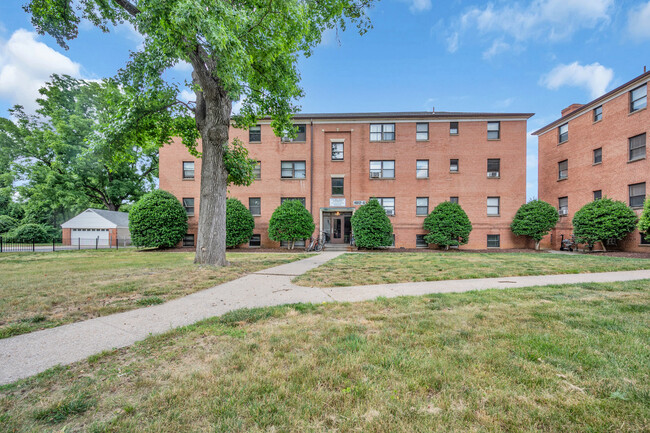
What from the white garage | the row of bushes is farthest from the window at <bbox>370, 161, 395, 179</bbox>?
the white garage

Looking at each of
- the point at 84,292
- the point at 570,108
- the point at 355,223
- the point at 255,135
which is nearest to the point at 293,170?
the point at 255,135

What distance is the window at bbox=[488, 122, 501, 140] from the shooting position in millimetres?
19969

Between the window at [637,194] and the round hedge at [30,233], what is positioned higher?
the window at [637,194]

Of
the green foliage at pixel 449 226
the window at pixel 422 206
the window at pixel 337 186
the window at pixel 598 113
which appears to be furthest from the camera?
the window at pixel 337 186

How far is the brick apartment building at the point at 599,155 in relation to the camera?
→ 53.7 feet

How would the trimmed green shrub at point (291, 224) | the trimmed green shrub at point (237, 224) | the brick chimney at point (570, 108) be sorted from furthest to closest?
1. the brick chimney at point (570, 108)
2. the trimmed green shrub at point (237, 224)
3. the trimmed green shrub at point (291, 224)

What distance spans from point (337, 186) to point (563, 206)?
706 inches

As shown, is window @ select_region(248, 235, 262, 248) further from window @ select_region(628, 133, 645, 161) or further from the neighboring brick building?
window @ select_region(628, 133, 645, 161)

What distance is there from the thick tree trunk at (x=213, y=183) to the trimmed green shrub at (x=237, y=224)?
340 inches

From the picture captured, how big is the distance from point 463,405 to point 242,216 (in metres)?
17.6

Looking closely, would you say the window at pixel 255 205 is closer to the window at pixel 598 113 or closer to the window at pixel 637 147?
the window at pixel 637 147

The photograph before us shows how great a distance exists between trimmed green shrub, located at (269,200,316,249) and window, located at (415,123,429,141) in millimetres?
10218

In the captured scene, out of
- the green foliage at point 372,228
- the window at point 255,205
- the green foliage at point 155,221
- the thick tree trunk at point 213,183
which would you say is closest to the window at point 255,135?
the window at point 255,205

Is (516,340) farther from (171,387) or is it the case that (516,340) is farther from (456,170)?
(456,170)
